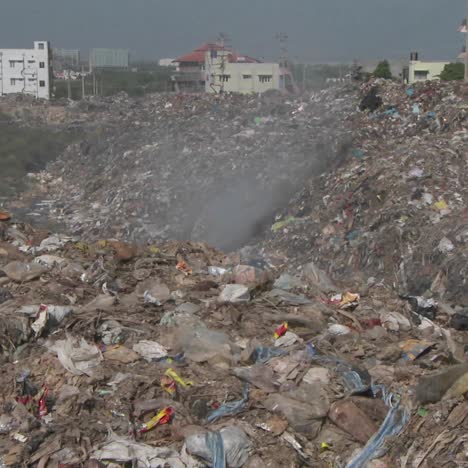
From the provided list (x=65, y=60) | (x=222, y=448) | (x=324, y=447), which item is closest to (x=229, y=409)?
(x=222, y=448)

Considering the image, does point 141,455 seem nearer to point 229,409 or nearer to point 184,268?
point 229,409

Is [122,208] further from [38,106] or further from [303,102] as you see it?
[38,106]

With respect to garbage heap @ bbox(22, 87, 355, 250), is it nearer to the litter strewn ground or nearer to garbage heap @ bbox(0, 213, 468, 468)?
the litter strewn ground

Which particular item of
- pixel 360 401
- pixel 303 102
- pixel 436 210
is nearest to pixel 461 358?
pixel 360 401

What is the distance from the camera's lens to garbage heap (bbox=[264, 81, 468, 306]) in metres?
8.12

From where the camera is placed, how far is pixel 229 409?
4.18 metres

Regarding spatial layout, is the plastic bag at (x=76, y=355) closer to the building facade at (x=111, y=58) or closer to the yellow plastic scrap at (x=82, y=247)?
the yellow plastic scrap at (x=82, y=247)

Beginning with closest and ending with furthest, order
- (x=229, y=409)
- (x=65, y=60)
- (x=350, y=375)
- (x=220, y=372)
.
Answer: (x=229, y=409) < (x=350, y=375) < (x=220, y=372) < (x=65, y=60)

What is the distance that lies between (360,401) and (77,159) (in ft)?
49.5

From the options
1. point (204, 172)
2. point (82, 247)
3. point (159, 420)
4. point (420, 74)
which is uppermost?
point (420, 74)

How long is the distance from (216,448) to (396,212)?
574cm

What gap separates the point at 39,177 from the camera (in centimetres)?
1775

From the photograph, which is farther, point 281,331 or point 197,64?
point 197,64

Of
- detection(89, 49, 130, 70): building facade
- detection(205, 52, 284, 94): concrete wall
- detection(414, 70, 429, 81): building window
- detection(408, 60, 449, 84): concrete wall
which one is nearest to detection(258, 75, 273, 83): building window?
detection(205, 52, 284, 94): concrete wall
